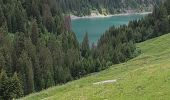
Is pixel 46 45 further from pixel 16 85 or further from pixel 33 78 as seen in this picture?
pixel 16 85

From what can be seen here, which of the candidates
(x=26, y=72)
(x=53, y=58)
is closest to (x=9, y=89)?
(x=26, y=72)

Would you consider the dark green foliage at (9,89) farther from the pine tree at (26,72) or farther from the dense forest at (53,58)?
the pine tree at (26,72)

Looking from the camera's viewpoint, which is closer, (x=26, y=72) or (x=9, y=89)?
(x=9, y=89)

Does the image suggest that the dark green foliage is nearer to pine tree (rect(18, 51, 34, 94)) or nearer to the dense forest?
the dense forest

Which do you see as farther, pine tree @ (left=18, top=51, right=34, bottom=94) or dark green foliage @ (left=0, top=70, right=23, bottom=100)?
pine tree @ (left=18, top=51, right=34, bottom=94)

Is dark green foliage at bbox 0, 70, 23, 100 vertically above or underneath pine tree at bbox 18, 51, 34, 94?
above

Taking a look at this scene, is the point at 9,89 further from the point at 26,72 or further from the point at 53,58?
the point at 53,58

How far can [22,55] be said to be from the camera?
15988 cm

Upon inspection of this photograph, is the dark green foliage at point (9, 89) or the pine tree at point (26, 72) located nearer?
the dark green foliage at point (9, 89)

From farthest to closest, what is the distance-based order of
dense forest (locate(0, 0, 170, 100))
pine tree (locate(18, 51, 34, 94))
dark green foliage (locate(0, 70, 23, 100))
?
dense forest (locate(0, 0, 170, 100)), pine tree (locate(18, 51, 34, 94)), dark green foliage (locate(0, 70, 23, 100))

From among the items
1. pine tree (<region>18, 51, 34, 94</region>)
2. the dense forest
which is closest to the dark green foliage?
the dense forest

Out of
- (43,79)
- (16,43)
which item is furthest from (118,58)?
(16,43)

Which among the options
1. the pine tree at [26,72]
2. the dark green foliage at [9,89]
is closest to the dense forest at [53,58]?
the pine tree at [26,72]

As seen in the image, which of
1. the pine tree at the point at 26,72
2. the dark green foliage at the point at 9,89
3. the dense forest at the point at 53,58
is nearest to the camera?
the dark green foliage at the point at 9,89
